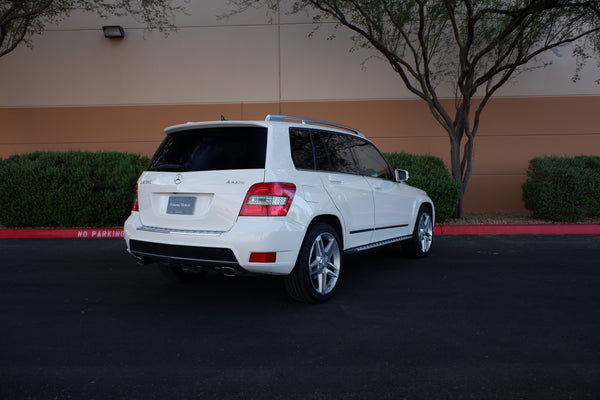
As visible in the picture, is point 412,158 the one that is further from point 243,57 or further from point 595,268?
point 243,57

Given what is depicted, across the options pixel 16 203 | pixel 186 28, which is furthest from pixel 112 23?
pixel 16 203

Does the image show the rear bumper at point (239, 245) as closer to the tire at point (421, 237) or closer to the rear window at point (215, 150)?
the rear window at point (215, 150)

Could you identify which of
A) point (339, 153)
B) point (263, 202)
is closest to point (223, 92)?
point (339, 153)

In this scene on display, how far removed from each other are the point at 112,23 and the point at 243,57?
3891 millimetres

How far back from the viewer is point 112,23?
475 inches

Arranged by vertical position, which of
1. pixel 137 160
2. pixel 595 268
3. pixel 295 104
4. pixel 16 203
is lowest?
pixel 595 268

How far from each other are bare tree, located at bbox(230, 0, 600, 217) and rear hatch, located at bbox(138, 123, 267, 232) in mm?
5994

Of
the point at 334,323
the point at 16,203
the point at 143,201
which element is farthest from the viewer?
the point at 16,203

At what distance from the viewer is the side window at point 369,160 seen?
5.07 meters

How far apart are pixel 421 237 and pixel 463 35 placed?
6.05m

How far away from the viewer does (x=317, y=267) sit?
405 cm

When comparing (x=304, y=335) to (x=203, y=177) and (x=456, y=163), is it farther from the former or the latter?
(x=456, y=163)

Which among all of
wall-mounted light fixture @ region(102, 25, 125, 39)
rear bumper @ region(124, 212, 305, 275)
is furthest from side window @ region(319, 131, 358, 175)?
wall-mounted light fixture @ region(102, 25, 125, 39)

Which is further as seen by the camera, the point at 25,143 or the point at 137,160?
the point at 25,143
